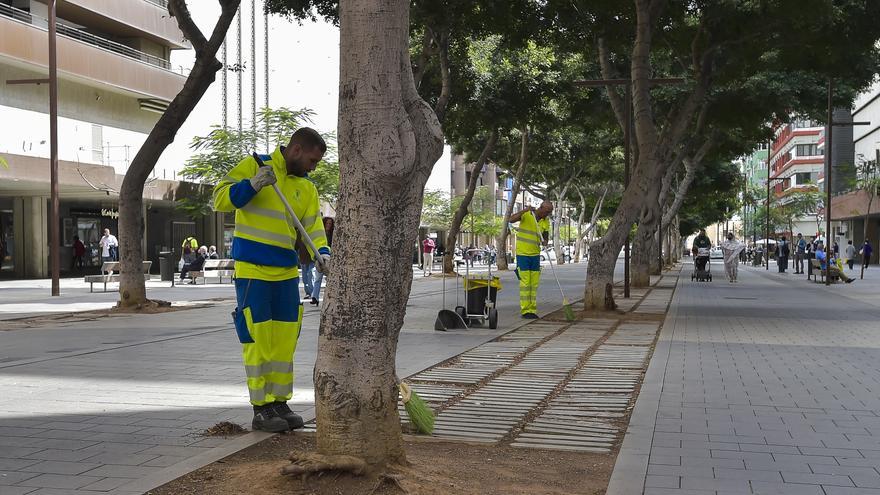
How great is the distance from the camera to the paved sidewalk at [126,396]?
4812mm

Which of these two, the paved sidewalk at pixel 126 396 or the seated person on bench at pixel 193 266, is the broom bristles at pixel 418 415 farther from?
the seated person on bench at pixel 193 266

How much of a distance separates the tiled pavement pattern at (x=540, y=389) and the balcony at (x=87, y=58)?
2323 centimetres

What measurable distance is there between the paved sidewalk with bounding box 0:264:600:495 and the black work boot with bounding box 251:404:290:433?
88mm

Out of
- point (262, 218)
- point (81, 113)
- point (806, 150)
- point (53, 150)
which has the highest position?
point (806, 150)

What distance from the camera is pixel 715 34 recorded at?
1764 cm

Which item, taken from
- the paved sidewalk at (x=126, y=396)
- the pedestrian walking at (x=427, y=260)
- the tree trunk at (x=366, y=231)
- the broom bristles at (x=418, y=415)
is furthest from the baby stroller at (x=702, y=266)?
the tree trunk at (x=366, y=231)

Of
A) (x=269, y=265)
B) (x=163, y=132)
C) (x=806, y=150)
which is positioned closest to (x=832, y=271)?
(x=163, y=132)

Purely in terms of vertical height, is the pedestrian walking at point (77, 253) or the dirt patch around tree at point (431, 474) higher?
the pedestrian walking at point (77, 253)

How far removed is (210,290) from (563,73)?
11.8 meters

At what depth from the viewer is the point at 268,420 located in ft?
18.3

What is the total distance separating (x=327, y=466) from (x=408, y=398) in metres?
1.39

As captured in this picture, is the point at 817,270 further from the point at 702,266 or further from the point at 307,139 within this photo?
the point at 307,139

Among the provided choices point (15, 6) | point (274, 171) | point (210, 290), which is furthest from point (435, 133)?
point (15, 6)

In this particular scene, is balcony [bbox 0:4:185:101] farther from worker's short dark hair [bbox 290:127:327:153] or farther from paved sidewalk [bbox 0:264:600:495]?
worker's short dark hair [bbox 290:127:327:153]
